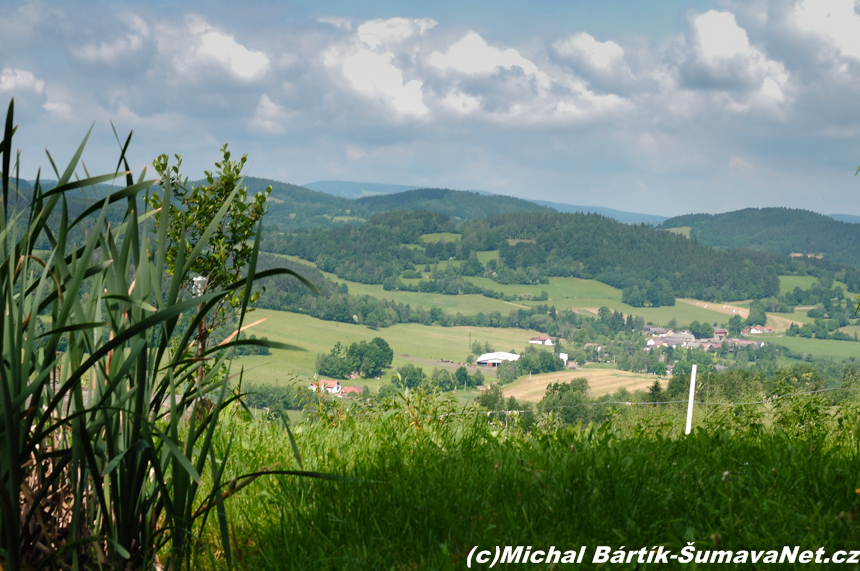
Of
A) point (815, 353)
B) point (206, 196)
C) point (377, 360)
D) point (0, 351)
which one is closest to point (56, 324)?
point (0, 351)

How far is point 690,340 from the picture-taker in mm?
99500

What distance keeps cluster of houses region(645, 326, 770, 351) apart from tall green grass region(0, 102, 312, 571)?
323 ft

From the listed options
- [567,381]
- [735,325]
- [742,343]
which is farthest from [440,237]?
[567,381]

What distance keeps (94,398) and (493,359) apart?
265 ft

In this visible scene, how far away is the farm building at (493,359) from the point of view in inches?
3157

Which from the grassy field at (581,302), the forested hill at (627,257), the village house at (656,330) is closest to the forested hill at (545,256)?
the forested hill at (627,257)

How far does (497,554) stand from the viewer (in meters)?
Result: 1.59

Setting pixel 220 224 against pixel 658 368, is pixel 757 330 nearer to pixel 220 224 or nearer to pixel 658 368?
pixel 658 368

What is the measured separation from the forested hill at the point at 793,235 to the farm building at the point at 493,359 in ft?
385

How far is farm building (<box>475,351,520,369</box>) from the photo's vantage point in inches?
3157

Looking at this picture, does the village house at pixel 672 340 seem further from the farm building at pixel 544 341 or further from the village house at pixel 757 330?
the farm building at pixel 544 341

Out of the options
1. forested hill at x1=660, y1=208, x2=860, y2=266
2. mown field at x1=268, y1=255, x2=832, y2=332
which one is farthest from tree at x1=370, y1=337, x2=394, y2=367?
forested hill at x1=660, y1=208, x2=860, y2=266

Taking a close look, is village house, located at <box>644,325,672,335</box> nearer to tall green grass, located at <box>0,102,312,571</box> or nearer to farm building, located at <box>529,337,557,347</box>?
farm building, located at <box>529,337,557,347</box>

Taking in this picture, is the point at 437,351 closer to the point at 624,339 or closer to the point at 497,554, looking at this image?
the point at 624,339
